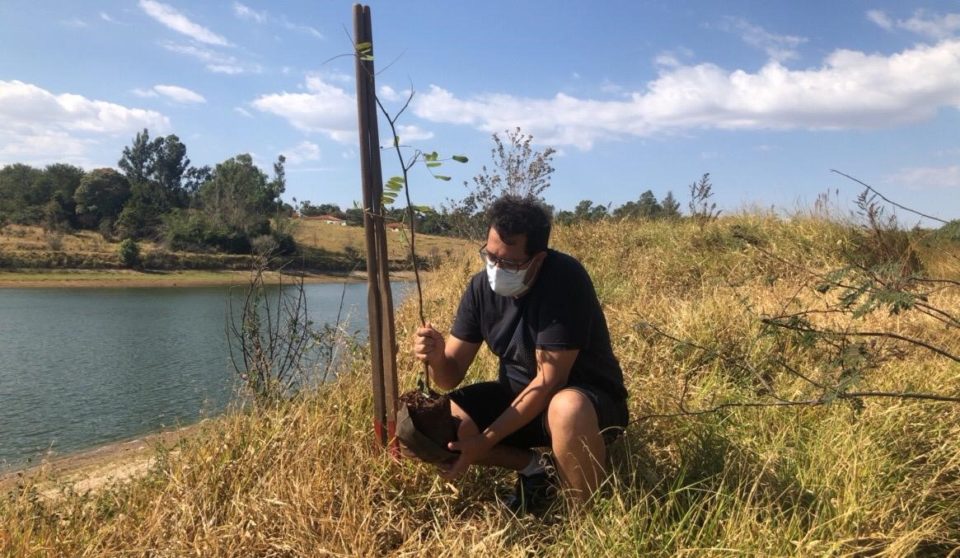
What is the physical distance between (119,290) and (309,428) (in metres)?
34.9

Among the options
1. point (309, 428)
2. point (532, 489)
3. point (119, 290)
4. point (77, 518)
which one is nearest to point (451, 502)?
point (532, 489)

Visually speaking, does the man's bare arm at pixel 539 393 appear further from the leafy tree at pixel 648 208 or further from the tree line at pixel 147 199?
the tree line at pixel 147 199

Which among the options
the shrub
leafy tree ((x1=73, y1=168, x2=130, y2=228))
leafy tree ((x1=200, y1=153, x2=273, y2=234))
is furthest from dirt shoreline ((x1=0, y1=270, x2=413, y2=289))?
leafy tree ((x1=73, y1=168, x2=130, y2=228))

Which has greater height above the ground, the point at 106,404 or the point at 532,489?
the point at 532,489

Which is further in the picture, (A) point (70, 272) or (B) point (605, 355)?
(A) point (70, 272)

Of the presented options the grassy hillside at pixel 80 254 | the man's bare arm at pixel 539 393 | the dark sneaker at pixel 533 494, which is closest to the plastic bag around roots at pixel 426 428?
the man's bare arm at pixel 539 393

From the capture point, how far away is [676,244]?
299 inches

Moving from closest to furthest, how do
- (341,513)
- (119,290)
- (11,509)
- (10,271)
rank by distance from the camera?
(341,513), (11,509), (119,290), (10,271)

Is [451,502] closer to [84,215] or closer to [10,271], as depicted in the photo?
[10,271]

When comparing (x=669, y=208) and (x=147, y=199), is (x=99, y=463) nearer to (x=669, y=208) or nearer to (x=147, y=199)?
(x=669, y=208)

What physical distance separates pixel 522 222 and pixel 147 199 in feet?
215

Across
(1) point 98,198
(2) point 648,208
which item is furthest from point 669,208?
(1) point 98,198

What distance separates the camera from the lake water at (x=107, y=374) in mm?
6992

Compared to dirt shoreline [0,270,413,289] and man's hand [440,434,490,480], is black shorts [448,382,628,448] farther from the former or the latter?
dirt shoreline [0,270,413,289]
